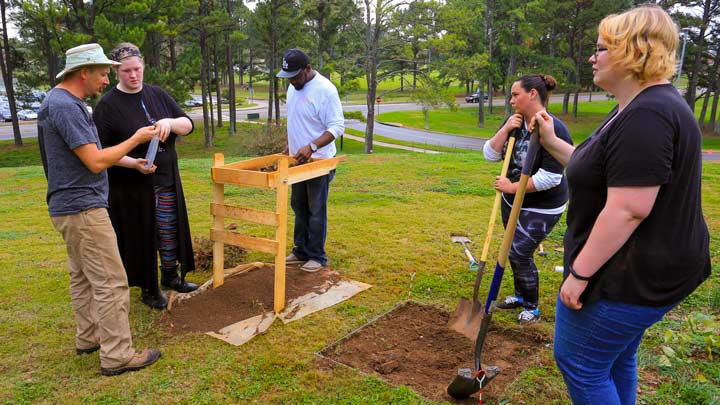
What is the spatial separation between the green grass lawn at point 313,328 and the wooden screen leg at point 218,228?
1.69 feet

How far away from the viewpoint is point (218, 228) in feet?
14.5

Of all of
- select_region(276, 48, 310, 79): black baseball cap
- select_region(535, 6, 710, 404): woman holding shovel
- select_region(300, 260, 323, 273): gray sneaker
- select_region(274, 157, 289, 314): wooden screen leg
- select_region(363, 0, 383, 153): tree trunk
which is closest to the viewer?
select_region(535, 6, 710, 404): woman holding shovel

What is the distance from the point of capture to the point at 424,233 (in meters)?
6.30

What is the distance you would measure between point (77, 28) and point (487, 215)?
89.7 ft

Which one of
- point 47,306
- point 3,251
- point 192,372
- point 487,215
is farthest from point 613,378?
point 3,251

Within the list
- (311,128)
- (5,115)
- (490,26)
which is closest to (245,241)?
(311,128)

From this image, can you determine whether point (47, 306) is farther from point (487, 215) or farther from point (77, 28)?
point (77, 28)

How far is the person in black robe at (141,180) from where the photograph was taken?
383 cm

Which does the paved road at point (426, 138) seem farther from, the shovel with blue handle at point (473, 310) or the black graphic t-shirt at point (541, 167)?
the shovel with blue handle at point (473, 310)

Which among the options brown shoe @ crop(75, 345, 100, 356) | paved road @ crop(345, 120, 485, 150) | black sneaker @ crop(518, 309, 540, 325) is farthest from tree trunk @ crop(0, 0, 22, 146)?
black sneaker @ crop(518, 309, 540, 325)

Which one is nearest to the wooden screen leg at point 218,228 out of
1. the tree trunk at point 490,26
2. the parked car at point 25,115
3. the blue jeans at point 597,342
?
the blue jeans at point 597,342

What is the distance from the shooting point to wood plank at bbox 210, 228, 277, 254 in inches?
161

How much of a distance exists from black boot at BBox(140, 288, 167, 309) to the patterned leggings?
34 cm

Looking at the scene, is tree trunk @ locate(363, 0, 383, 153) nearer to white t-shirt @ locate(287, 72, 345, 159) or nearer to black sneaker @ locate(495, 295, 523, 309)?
white t-shirt @ locate(287, 72, 345, 159)
